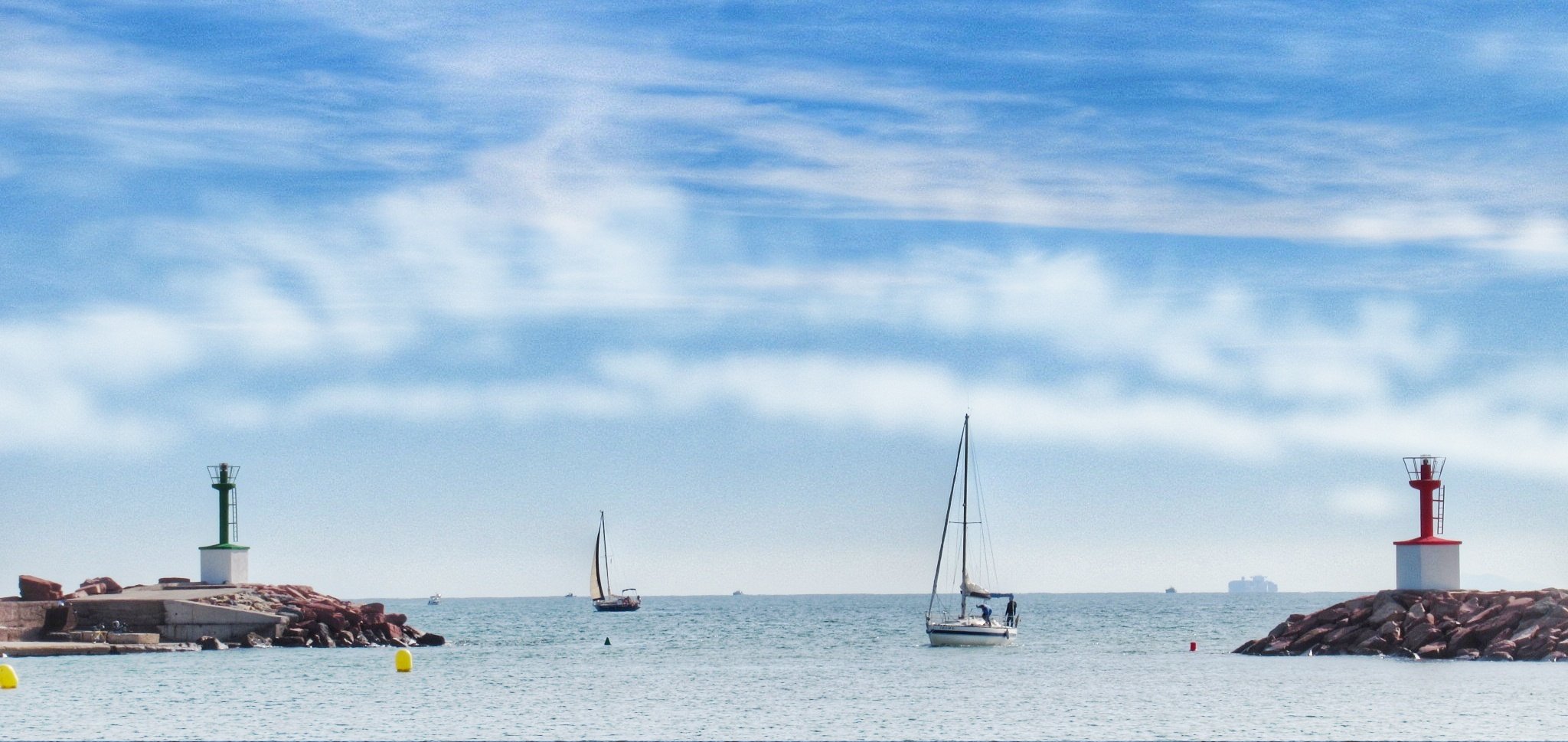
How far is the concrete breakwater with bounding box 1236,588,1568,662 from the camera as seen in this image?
2270 inches

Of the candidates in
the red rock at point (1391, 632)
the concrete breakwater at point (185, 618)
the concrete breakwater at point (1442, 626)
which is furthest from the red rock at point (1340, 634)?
the concrete breakwater at point (185, 618)

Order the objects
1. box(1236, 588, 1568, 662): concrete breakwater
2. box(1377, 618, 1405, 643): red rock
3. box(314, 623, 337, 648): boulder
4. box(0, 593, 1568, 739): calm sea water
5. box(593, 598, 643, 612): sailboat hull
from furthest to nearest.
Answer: box(593, 598, 643, 612): sailboat hull, box(314, 623, 337, 648): boulder, box(1377, 618, 1405, 643): red rock, box(1236, 588, 1568, 662): concrete breakwater, box(0, 593, 1568, 739): calm sea water

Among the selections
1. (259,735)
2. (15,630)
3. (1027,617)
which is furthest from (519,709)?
(1027,617)

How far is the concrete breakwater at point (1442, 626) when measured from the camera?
57656 millimetres

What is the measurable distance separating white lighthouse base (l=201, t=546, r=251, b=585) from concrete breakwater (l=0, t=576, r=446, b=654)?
0.51 meters

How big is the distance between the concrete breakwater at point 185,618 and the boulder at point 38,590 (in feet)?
0.11

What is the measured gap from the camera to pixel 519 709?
4716 centimetres

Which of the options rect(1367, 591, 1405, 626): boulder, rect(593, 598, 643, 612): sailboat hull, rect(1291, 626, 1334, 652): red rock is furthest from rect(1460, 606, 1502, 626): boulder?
rect(593, 598, 643, 612): sailboat hull

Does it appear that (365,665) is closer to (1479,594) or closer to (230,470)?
(230,470)

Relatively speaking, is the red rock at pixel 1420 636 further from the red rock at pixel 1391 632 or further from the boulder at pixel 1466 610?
the boulder at pixel 1466 610

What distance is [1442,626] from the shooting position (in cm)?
6006

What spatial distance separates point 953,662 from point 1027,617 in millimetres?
89698

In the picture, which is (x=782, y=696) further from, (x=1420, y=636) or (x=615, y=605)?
(x=615, y=605)

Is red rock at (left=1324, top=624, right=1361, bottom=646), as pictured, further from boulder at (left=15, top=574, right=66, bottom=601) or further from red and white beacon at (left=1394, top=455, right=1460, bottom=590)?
boulder at (left=15, top=574, right=66, bottom=601)
